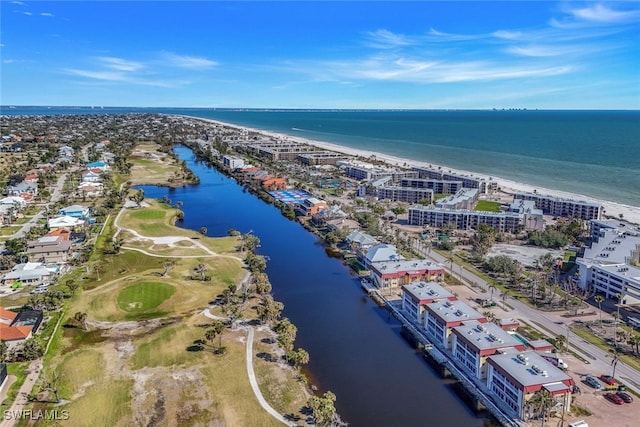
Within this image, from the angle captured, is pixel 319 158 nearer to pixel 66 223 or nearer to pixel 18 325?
pixel 66 223

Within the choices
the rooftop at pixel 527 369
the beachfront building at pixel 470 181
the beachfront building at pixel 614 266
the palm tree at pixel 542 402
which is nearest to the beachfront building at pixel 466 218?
the beachfront building at pixel 614 266

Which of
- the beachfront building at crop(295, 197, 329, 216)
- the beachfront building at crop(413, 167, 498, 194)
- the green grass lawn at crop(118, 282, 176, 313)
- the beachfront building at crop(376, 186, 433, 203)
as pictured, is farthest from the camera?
the beachfront building at crop(413, 167, 498, 194)

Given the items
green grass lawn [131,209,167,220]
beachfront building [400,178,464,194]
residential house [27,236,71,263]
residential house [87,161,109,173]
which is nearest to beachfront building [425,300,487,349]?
residential house [27,236,71,263]

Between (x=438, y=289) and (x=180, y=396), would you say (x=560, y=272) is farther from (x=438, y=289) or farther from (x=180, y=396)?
(x=180, y=396)

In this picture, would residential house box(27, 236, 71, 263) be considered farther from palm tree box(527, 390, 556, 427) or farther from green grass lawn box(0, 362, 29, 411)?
palm tree box(527, 390, 556, 427)

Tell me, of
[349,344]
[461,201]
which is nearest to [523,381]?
[349,344]

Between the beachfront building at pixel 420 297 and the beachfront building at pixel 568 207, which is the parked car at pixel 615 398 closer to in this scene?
the beachfront building at pixel 420 297
